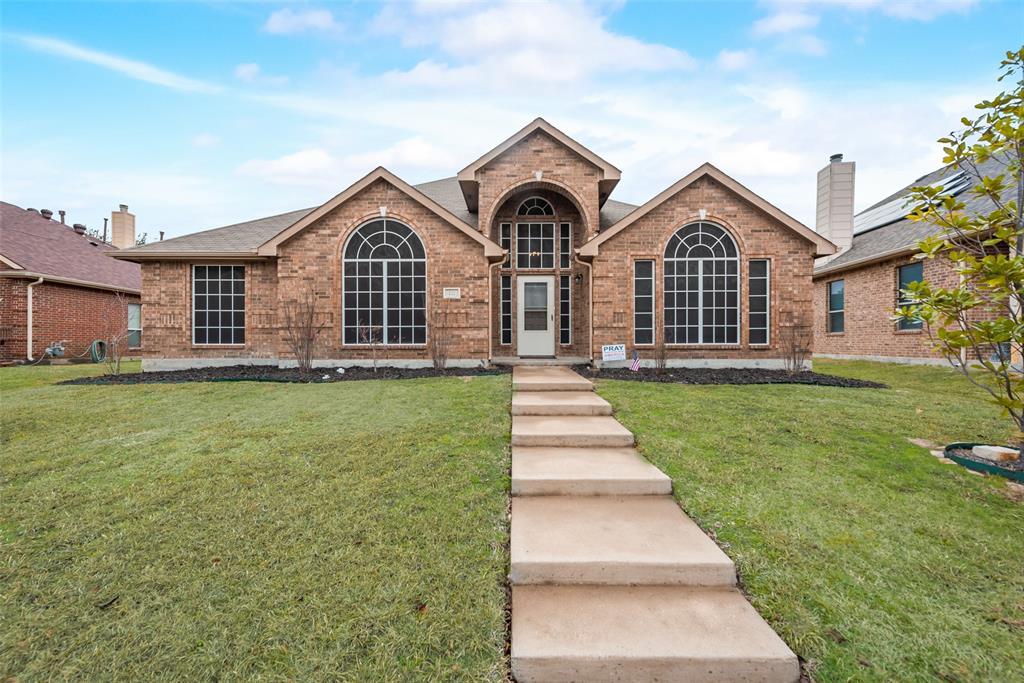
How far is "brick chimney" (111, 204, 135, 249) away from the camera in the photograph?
19.4 metres

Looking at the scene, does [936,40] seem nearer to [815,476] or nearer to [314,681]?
[815,476]

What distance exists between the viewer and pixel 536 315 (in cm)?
1180

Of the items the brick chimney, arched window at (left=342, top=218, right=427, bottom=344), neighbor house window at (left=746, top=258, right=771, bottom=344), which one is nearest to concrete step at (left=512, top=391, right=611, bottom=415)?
arched window at (left=342, top=218, right=427, bottom=344)

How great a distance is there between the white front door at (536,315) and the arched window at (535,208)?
1.72m

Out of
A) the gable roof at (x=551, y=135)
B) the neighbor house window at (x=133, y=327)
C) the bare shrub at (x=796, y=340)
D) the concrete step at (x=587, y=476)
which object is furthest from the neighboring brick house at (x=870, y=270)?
the neighbor house window at (x=133, y=327)

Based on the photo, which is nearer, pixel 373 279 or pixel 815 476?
pixel 815 476

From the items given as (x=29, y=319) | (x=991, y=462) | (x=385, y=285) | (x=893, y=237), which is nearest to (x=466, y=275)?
(x=385, y=285)

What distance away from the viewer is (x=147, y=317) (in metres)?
10.4

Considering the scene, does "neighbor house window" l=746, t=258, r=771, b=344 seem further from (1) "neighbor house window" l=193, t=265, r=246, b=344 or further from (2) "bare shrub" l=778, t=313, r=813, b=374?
(1) "neighbor house window" l=193, t=265, r=246, b=344

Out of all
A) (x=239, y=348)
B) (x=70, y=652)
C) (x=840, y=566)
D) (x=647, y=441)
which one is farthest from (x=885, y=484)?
(x=239, y=348)

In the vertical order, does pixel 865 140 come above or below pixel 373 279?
above

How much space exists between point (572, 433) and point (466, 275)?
6186mm

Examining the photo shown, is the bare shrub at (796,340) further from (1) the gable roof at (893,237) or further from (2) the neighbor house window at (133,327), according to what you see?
(2) the neighbor house window at (133,327)

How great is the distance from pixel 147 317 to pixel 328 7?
27.6ft
